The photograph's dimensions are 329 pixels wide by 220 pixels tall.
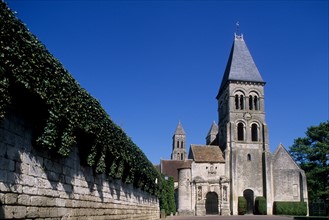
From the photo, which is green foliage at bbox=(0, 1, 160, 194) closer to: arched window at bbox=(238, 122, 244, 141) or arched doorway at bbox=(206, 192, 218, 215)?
arched doorway at bbox=(206, 192, 218, 215)

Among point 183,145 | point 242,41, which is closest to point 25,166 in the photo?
point 242,41

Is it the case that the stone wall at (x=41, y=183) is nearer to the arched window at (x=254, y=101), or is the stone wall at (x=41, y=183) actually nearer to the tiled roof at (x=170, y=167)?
the arched window at (x=254, y=101)

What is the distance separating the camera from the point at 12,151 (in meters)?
7.08

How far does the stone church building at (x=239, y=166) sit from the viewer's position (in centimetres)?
4350

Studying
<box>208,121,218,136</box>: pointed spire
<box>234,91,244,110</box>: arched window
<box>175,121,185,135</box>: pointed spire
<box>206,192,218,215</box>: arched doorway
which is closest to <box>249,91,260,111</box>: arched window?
<box>234,91,244,110</box>: arched window

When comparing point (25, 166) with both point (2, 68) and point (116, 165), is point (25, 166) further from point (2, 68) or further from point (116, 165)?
point (116, 165)

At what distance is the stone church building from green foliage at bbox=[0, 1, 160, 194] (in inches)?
1194

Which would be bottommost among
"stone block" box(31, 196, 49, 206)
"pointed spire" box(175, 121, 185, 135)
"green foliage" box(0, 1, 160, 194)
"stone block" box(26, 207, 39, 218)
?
"stone block" box(26, 207, 39, 218)

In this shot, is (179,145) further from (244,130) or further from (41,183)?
(41,183)

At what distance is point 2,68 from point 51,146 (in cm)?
258

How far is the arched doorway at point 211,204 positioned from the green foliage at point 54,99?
1259 inches

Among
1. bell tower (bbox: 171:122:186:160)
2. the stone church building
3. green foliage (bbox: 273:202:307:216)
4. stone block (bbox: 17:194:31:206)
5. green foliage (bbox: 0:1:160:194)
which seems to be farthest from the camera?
bell tower (bbox: 171:122:186:160)

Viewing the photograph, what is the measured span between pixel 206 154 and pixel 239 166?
406 centimetres

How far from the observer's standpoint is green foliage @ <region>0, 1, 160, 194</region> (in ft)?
21.5
